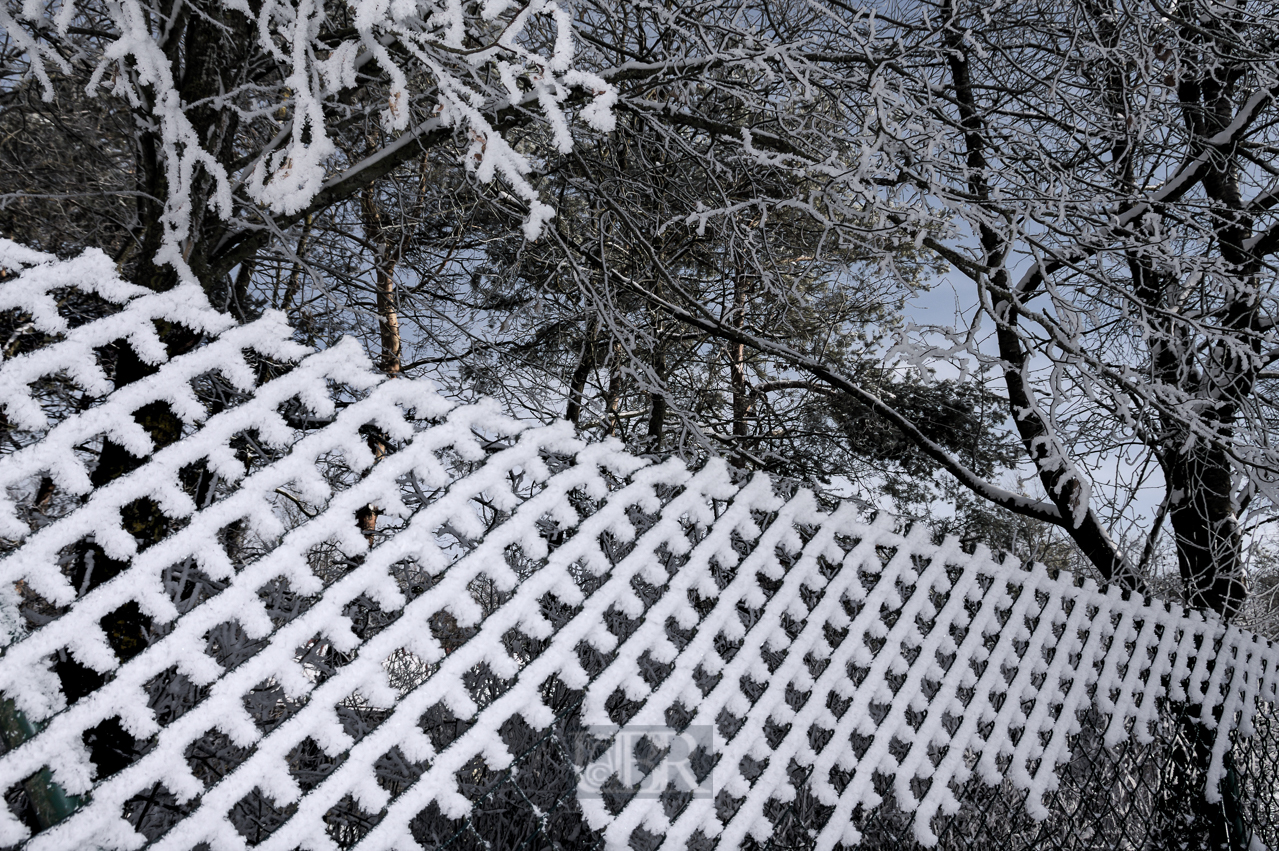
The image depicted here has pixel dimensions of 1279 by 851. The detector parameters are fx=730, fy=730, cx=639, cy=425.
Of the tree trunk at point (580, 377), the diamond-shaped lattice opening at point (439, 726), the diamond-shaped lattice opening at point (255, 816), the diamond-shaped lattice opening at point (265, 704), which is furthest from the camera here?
the tree trunk at point (580, 377)

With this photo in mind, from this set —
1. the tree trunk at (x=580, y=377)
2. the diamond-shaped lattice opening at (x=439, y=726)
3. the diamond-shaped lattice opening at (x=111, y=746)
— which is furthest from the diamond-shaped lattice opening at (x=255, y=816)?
the tree trunk at (x=580, y=377)

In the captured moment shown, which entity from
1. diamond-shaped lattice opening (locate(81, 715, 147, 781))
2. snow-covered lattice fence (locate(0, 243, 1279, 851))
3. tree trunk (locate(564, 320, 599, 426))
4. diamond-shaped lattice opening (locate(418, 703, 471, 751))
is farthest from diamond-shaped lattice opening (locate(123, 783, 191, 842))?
tree trunk (locate(564, 320, 599, 426))

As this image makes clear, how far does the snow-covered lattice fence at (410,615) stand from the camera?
1.45 m

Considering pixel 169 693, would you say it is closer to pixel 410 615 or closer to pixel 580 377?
pixel 410 615

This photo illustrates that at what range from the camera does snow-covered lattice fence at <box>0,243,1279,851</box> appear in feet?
4.75

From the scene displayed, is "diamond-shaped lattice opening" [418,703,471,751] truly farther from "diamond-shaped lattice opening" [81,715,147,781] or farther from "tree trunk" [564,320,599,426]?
"tree trunk" [564,320,599,426]

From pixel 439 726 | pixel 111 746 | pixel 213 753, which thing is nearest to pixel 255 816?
pixel 213 753

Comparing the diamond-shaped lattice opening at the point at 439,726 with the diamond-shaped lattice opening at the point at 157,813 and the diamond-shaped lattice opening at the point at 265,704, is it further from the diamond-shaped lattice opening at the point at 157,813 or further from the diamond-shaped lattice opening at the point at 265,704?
the diamond-shaped lattice opening at the point at 157,813

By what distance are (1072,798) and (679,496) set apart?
4192 mm

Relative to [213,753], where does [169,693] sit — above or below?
above

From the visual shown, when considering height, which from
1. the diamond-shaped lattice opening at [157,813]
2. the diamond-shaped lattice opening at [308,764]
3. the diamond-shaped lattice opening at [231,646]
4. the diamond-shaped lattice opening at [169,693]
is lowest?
the diamond-shaped lattice opening at [157,813]

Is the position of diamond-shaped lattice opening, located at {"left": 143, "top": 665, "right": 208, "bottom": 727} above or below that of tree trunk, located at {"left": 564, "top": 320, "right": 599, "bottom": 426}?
below

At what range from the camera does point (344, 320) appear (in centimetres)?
549

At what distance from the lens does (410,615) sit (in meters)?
1.69
